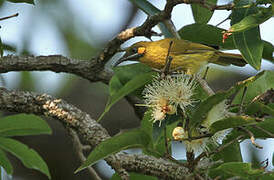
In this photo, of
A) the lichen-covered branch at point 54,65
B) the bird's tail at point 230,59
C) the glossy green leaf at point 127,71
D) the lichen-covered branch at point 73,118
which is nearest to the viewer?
the glossy green leaf at point 127,71

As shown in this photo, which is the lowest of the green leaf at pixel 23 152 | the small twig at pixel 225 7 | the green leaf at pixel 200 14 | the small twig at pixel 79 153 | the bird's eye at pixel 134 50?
the small twig at pixel 79 153

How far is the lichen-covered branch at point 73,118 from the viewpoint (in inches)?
107

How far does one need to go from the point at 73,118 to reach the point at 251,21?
1.25 meters

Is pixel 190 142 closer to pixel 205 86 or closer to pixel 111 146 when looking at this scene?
pixel 111 146

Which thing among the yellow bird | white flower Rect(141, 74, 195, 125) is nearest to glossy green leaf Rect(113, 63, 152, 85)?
white flower Rect(141, 74, 195, 125)

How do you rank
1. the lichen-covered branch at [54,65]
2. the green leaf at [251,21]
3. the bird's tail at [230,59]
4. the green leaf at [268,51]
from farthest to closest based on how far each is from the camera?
the bird's tail at [230,59] → the lichen-covered branch at [54,65] → the green leaf at [268,51] → the green leaf at [251,21]

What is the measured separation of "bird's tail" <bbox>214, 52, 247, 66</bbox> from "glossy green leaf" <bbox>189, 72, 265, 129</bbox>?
145 cm

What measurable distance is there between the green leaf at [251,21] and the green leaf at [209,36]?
66 cm

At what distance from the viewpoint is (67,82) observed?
19.2 ft

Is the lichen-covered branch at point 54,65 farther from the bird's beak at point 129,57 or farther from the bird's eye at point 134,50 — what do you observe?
the bird's eye at point 134,50

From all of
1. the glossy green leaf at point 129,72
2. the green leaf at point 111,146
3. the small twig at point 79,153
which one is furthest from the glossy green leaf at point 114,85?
the small twig at point 79,153

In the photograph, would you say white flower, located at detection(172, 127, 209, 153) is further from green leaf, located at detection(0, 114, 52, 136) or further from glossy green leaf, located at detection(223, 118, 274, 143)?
green leaf, located at detection(0, 114, 52, 136)

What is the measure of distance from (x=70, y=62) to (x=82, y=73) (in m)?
0.11

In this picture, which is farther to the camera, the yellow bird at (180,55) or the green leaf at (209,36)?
the yellow bird at (180,55)
